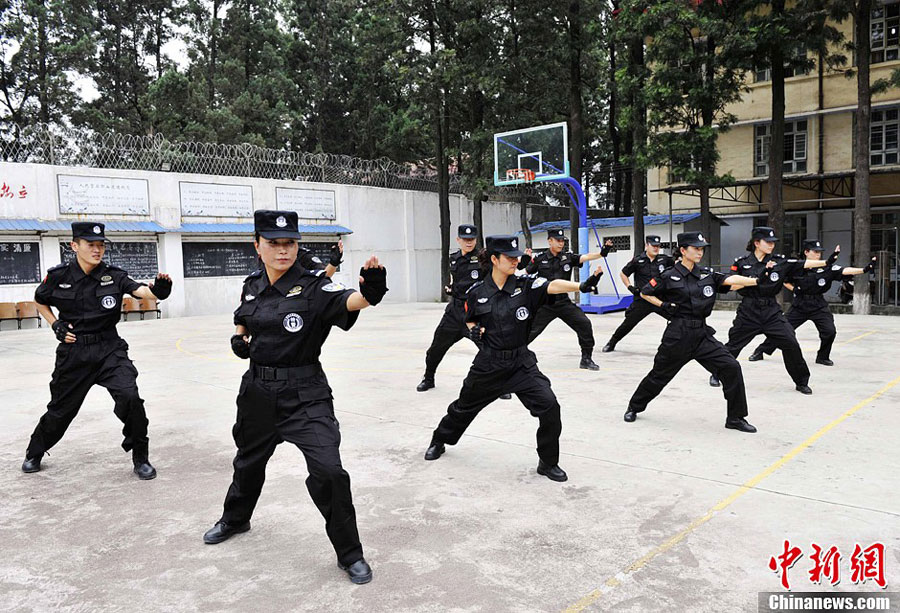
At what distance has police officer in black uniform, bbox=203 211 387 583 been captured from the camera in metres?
3.40

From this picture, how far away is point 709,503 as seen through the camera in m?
4.23

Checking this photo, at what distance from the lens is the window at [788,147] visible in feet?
74.4

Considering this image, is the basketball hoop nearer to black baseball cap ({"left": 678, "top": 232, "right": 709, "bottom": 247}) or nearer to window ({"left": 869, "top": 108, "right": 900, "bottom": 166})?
window ({"left": 869, "top": 108, "right": 900, "bottom": 166})

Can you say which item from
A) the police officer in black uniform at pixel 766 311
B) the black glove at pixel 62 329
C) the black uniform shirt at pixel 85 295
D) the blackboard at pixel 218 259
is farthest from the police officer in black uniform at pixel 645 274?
the blackboard at pixel 218 259

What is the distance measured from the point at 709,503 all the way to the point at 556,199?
29040mm

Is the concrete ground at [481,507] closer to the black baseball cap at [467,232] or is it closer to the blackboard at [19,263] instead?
the black baseball cap at [467,232]

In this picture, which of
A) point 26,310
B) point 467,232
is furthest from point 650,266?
point 26,310

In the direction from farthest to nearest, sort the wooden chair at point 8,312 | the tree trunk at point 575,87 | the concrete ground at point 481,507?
1. the tree trunk at point 575,87
2. the wooden chair at point 8,312
3. the concrete ground at point 481,507

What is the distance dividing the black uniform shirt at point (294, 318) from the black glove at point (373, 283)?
0.27m

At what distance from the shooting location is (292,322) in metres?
3.49

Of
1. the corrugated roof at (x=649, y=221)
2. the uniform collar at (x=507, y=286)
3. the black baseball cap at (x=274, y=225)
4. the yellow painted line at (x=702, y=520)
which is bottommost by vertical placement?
the yellow painted line at (x=702, y=520)

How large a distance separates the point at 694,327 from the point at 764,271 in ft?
6.65

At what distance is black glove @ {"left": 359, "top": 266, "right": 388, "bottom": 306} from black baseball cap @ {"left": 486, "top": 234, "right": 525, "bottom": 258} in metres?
1.70

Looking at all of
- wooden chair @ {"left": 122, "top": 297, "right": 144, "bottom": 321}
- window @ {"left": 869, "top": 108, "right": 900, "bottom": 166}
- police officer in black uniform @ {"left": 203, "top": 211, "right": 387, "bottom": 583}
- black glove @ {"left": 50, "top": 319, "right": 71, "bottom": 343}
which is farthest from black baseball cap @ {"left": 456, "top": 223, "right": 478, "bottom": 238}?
window @ {"left": 869, "top": 108, "right": 900, "bottom": 166}
